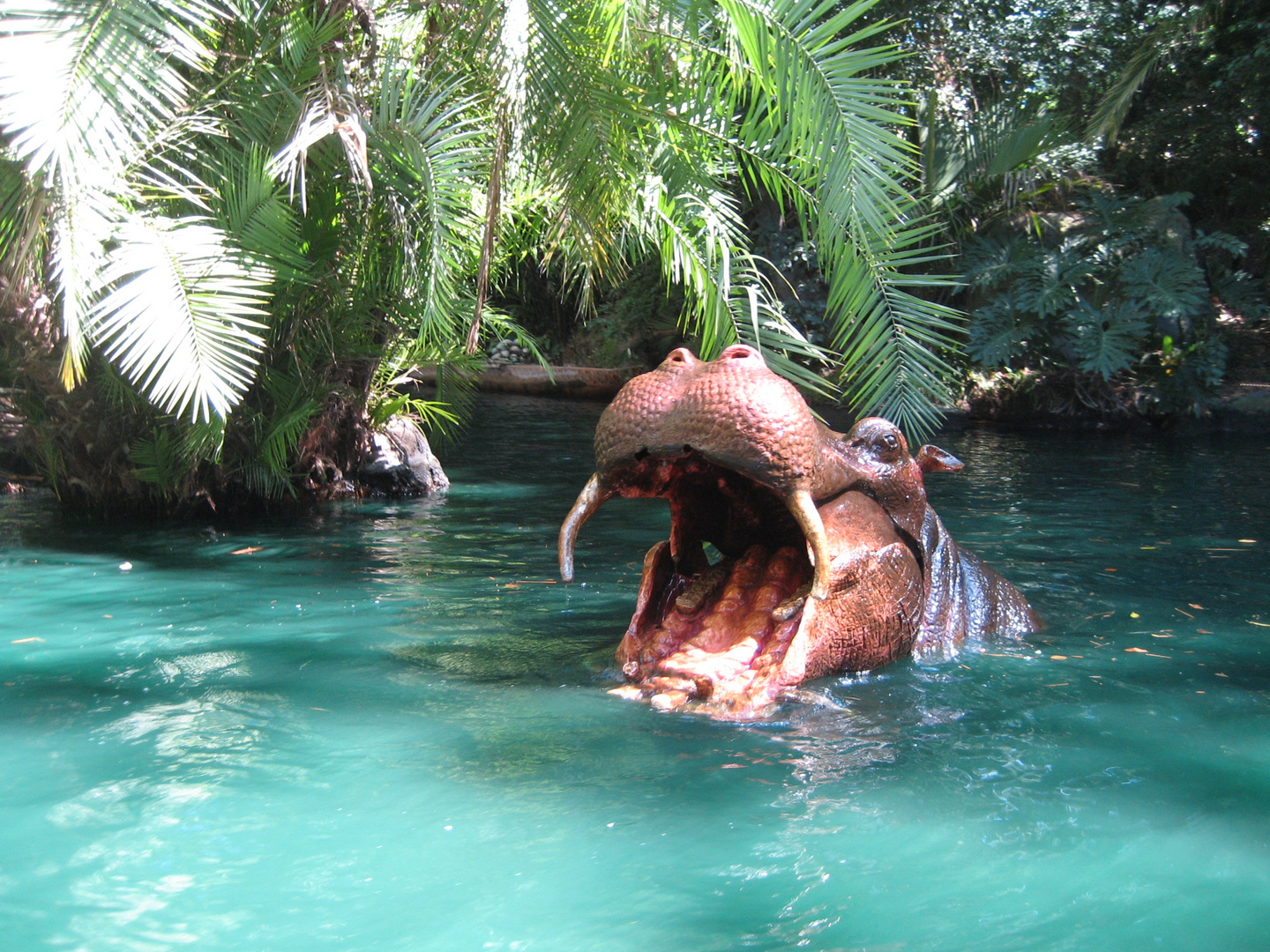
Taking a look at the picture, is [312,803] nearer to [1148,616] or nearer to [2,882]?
[2,882]

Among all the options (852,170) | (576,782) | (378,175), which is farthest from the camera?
(378,175)

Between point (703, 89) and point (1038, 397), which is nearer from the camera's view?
point (703, 89)

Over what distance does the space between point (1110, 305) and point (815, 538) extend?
39.3 ft

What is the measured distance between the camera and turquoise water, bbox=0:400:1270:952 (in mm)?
2203

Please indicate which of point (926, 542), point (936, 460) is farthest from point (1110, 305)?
point (926, 542)

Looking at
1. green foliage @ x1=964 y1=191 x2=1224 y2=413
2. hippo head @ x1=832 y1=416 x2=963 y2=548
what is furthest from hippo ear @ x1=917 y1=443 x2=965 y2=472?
green foliage @ x1=964 y1=191 x2=1224 y2=413

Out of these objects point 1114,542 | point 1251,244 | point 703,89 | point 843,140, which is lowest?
point 1114,542

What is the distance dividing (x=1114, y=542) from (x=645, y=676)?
13.4 ft

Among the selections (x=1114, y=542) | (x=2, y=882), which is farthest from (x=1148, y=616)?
(x=2, y=882)

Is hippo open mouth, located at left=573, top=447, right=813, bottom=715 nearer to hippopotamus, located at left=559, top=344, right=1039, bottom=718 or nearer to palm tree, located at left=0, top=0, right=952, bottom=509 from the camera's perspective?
hippopotamus, located at left=559, top=344, right=1039, bottom=718

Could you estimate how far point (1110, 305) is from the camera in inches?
536

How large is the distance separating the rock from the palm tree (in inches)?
44.0

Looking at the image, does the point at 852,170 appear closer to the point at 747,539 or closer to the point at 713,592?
the point at 747,539

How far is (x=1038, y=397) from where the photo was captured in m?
14.5
